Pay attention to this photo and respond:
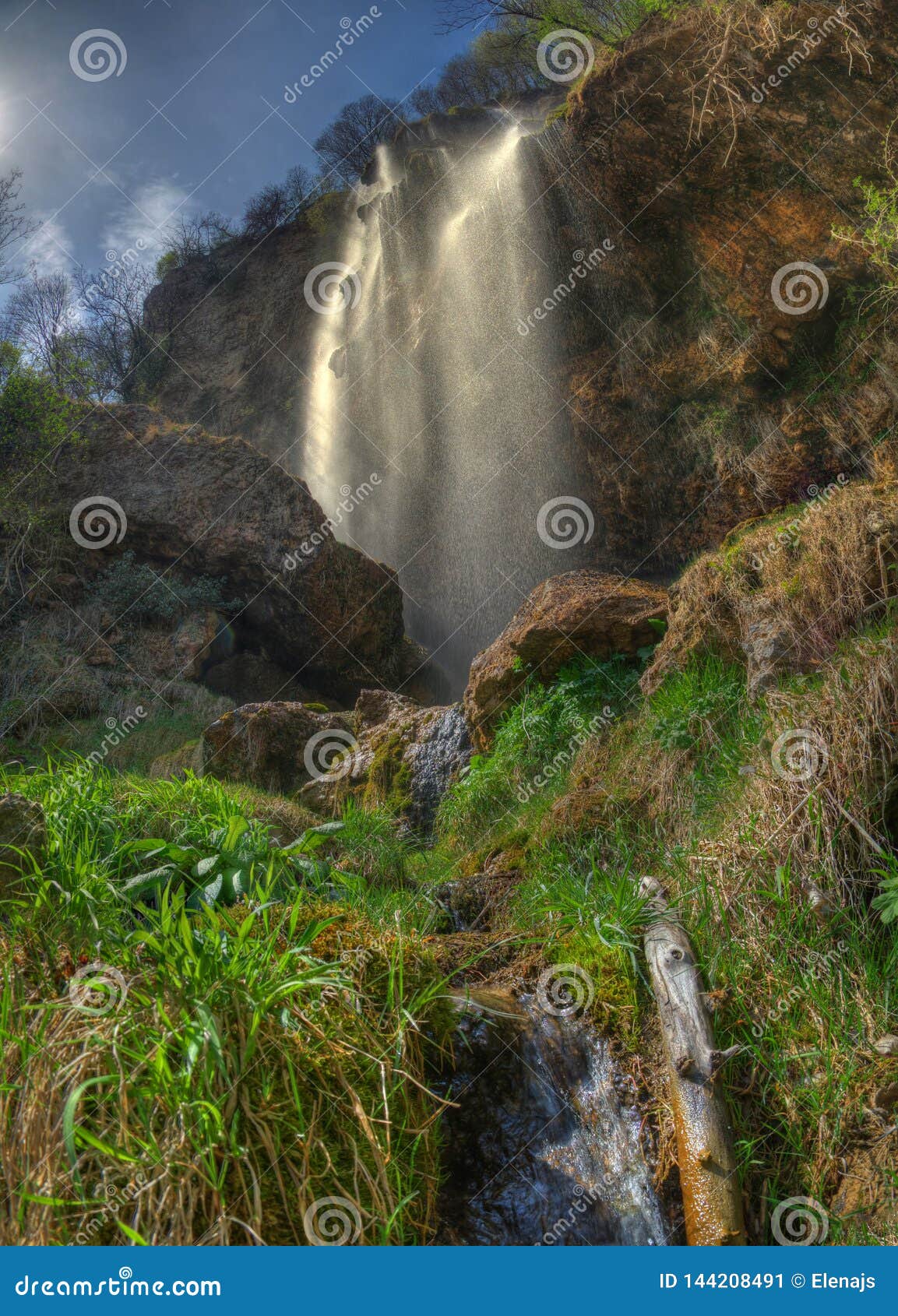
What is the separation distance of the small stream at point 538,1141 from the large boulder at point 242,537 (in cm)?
1093

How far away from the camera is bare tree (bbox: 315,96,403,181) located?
25953 millimetres

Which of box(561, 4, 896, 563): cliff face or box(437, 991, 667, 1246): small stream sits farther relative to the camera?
box(561, 4, 896, 563): cliff face

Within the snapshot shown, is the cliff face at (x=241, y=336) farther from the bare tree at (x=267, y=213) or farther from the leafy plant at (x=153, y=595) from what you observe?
the leafy plant at (x=153, y=595)

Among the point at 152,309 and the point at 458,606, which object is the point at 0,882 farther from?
the point at 152,309

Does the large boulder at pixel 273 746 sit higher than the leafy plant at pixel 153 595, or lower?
lower

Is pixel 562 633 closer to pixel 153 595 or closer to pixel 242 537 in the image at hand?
pixel 242 537

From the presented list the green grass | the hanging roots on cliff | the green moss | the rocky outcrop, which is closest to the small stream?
the green grass

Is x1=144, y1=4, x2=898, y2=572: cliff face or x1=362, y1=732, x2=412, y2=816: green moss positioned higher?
x1=144, y1=4, x2=898, y2=572: cliff face

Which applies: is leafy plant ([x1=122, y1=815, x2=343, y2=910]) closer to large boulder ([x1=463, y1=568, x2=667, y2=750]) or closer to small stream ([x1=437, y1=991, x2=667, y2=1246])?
small stream ([x1=437, y1=991, x2=667, y2=1246])

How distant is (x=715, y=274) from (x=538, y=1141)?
34.4ft

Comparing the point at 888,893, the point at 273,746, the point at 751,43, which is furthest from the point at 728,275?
the point at 888,893

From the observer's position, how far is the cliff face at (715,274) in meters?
8.81

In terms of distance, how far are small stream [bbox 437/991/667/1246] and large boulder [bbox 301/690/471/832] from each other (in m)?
4.44

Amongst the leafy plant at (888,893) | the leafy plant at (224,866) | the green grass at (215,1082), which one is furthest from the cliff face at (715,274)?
the green grass at (215,1082)
